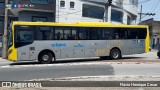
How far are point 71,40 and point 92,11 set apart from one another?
1123 inches

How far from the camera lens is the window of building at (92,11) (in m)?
51.4

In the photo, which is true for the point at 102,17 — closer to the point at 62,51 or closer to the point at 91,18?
the point at 91,18

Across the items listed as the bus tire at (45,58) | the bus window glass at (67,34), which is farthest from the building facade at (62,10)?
the bus tire at (45,58)

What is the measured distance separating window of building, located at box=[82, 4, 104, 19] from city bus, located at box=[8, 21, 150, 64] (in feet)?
81.1

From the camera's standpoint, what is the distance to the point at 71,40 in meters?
24.3

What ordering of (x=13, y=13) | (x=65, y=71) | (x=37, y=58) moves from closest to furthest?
(x=65, y=71)
(x=37, y=58)
(x=13, y=13)

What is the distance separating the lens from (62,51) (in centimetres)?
2406

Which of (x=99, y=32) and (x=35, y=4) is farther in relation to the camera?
(x=35, y=4)

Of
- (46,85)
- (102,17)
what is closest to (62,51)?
(46,85)

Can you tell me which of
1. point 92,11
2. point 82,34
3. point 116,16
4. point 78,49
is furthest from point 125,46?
point 116,16

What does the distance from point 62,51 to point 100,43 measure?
3152mm

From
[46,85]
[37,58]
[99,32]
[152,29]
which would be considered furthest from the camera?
[152,29]

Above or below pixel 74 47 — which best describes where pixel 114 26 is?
above

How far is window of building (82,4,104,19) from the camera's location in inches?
2025
